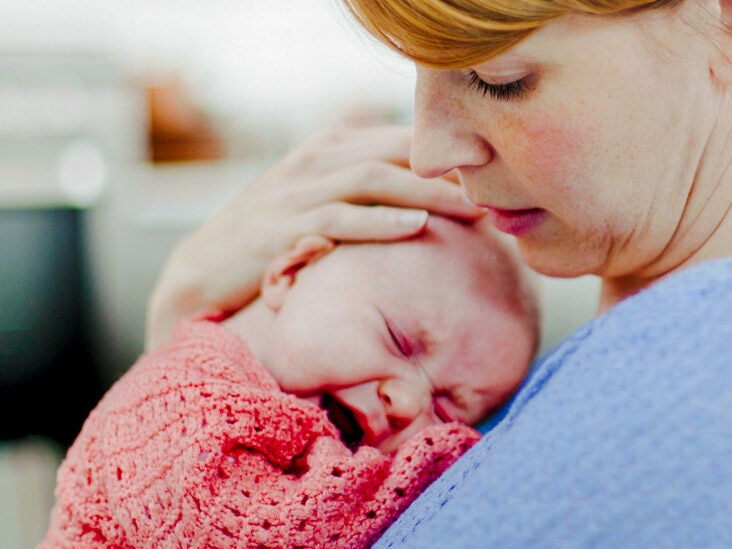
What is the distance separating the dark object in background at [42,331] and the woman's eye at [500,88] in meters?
2.46

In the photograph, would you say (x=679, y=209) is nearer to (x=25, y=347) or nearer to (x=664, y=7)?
(x=664, y=7)

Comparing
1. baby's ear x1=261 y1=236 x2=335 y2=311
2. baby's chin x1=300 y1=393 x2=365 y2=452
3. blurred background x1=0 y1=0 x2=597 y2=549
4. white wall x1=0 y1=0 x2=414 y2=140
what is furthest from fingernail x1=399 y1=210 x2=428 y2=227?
white wall x1=0 y1=0 x2=414 y2=140

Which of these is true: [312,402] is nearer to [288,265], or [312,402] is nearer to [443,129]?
[288,265]

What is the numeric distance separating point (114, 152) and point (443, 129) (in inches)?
113

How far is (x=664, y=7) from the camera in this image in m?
0.67

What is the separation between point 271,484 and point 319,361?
176mm

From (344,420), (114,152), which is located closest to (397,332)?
(344,420)

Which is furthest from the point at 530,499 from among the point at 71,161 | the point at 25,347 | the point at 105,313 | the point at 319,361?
the point at 71,161

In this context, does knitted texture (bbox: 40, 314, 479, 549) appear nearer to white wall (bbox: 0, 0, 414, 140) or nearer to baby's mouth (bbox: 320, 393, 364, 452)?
baby's mouth (bbox: 320, 393, 364, 452)

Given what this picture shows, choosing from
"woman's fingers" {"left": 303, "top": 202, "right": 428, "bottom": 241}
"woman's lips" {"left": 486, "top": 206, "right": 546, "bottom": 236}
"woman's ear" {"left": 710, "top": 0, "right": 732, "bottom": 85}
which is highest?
"woman's ear" {"left": 710, "top": 0, "right": 732, "bottom": 85}

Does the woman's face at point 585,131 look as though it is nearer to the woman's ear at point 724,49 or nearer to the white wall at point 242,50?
the woman's ear at point 724,49

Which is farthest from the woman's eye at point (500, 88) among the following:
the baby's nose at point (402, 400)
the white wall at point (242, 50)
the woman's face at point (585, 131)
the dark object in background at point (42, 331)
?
the white wall at point (242, 50)

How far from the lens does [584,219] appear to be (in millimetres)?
784

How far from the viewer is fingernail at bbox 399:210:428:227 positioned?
3.29ft
